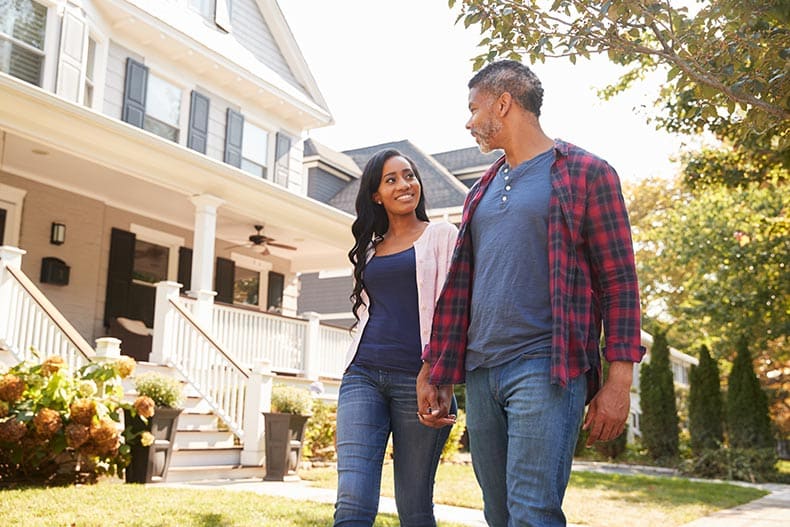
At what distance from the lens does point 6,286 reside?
8625 mm

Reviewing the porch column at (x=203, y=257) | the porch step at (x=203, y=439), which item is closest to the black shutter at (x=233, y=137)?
the porch column at (x=203, y=257)

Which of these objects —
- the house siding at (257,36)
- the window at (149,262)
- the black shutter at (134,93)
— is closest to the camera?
the black shutter at (134,93)

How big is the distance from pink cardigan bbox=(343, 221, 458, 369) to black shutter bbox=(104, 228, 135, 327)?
10194mm

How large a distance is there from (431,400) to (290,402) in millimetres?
6867

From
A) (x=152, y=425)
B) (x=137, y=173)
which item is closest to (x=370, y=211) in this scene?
(x=152, y=425)

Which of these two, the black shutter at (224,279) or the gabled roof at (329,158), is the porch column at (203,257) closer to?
the black shutter at (224,279)

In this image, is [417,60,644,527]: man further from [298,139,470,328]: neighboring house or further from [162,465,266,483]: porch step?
[298,139,470,328]: neighboring house

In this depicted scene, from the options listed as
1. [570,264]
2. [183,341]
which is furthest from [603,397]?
[183,341]

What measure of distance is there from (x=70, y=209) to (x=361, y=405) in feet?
33.5

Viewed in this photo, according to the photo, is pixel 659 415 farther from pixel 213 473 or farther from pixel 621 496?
pixel 213 473

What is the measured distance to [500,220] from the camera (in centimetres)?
254

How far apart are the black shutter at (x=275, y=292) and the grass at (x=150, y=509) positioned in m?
9.58

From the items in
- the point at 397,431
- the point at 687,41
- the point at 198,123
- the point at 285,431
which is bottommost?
the point at 285,431

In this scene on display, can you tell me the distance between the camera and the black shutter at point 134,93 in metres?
12.8
